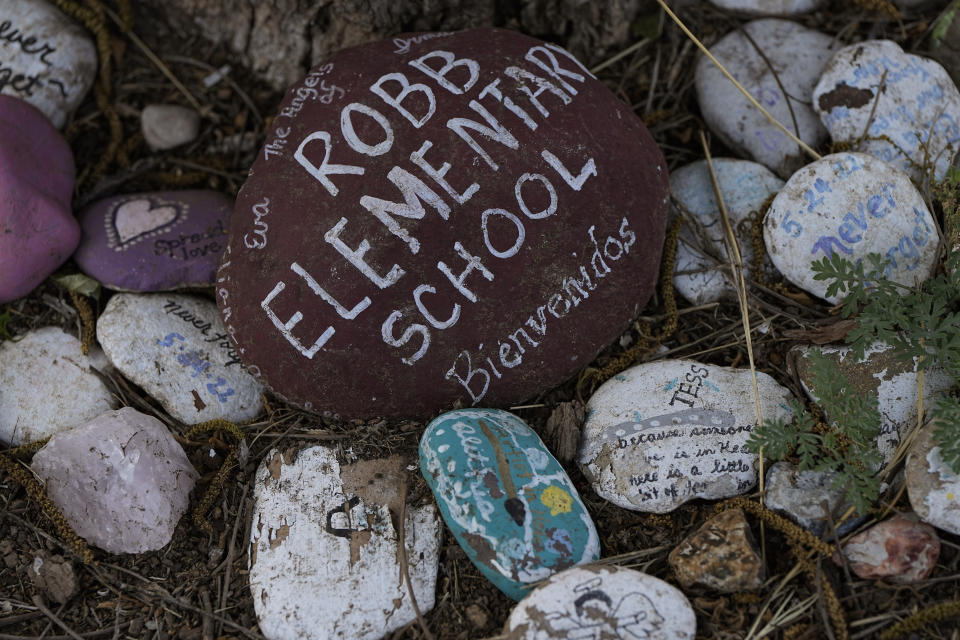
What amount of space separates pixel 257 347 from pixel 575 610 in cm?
105

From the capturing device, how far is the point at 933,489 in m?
1.89

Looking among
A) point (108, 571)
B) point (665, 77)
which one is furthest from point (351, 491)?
point (665, 77)

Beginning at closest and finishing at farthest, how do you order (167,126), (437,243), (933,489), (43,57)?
(933,489), (437,243), (43,57), (167,126)

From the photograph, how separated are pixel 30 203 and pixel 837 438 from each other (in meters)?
2.26

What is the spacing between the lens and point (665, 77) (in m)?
2.85

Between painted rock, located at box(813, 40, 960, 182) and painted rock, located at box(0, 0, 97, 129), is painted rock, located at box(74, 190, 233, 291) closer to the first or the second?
painted rock, located at box(0, 0, 97, 129)

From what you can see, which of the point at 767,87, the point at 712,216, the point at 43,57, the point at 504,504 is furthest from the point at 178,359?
the point at 767,87

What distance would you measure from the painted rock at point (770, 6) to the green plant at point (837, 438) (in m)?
1.42

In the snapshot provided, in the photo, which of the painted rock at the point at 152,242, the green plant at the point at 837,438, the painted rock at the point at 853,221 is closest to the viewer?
the green plant at the point at 837,438

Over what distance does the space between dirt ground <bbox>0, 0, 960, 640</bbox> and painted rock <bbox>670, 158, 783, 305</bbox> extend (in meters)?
0.07

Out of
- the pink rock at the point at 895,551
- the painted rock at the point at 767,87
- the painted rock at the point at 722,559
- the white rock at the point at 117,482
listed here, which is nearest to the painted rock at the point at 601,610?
the painted rock at the point at 722,559

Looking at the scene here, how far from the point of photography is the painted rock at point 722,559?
1874mm

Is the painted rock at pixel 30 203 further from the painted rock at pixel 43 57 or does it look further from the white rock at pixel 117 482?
the white rock at pixel 117 482

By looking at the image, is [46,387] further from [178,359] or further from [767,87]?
[767,87]
